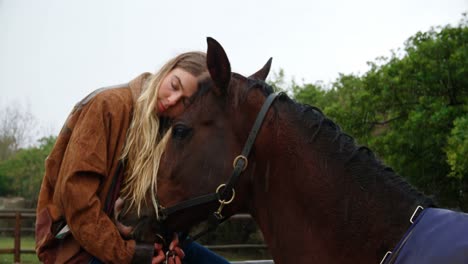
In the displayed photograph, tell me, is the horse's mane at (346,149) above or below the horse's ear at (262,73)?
below

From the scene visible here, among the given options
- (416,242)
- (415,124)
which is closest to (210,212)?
(416,242)

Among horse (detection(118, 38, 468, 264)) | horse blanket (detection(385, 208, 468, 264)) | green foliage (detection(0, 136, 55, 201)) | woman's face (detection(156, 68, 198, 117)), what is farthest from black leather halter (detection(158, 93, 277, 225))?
green foliage (detection(0, 136, 55, 201))

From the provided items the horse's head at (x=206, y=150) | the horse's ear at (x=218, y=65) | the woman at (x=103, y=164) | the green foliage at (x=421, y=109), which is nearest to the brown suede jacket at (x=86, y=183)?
the woman at (x=103, y=164)

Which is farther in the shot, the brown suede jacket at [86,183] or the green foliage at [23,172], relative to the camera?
the green foliage at [23,172]

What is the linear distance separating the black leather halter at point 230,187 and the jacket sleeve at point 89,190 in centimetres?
25

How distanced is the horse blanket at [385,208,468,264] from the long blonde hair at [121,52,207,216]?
1093 mm

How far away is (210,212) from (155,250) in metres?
0.35

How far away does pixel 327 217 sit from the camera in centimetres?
202

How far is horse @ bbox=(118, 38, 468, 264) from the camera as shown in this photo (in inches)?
77.4

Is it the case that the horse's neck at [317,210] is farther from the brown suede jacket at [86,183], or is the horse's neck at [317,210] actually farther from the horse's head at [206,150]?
the brown suede jacket at [86,183]

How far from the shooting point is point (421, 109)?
45.5ft

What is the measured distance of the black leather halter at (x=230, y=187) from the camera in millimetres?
2107

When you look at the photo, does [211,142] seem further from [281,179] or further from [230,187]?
[281,179]

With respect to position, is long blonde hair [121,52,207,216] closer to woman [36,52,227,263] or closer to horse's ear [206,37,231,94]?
woman [36,52,227,263]
